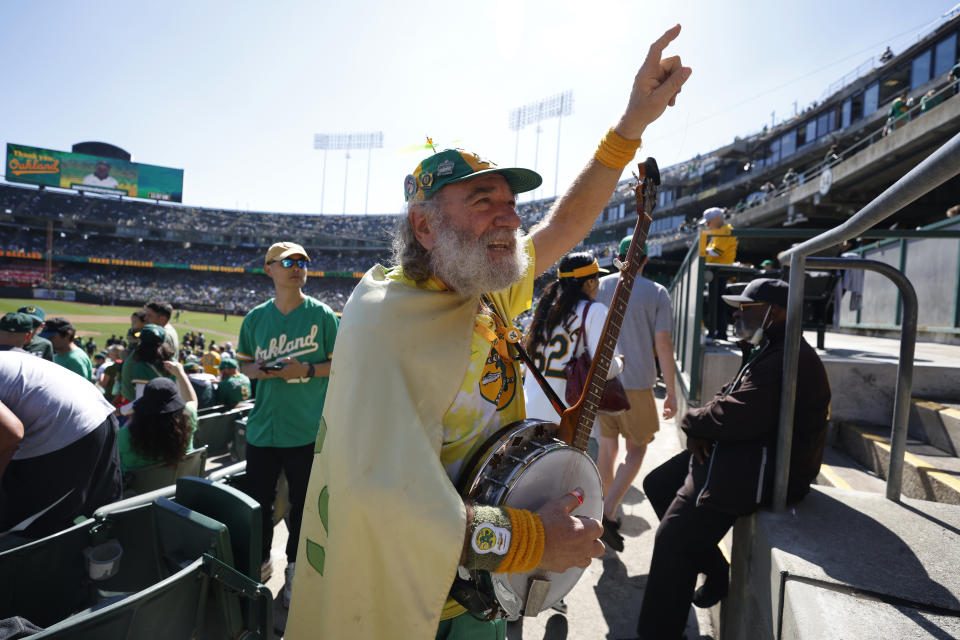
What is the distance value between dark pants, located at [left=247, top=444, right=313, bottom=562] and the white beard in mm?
2251

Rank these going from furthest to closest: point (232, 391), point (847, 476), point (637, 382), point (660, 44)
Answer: point (232, 391)
point (637, 382)
point (847, 476)
point (660, 44)

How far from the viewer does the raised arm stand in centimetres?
182

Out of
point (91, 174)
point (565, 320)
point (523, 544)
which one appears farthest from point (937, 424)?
point (91, 174)

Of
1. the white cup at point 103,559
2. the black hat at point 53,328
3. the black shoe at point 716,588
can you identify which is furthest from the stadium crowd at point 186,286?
the black shoe at point 716,588

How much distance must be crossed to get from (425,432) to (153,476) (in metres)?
3.44

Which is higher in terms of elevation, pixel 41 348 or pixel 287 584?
pixel 41 348

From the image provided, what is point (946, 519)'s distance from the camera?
6.42 ft

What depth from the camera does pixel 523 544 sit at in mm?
1188

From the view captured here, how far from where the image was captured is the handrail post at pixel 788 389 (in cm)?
204

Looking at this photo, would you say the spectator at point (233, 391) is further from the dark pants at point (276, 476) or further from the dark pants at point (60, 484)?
the dark pants at point (60, 484)

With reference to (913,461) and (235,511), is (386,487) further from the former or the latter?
(913,461)

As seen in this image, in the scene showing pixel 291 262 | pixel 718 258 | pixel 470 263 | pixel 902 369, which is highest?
pixel 718 258

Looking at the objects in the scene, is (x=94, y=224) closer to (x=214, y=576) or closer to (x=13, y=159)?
(x=13, y=159)

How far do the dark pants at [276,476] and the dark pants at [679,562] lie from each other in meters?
2.15
